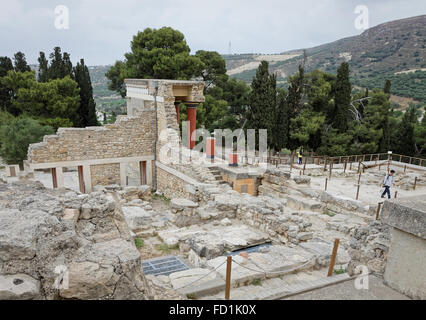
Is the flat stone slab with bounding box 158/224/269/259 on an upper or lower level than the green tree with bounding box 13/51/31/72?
lower

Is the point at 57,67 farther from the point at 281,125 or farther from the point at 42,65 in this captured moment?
the point at 281,125

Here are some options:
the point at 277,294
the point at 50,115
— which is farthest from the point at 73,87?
the point at 277,294

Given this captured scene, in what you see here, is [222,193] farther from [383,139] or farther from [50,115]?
[383,139]

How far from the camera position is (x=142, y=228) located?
8344mm

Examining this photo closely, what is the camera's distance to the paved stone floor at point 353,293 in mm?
3580

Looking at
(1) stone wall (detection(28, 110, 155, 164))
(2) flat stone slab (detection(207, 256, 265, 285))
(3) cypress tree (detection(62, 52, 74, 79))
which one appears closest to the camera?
(2) flat stone slab (detection(207, 256, 265, 285))

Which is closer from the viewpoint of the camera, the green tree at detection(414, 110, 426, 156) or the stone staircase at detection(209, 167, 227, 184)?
the stone staircase at detection(209, 167, 227, 184)

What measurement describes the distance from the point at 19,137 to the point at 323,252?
2115 cm

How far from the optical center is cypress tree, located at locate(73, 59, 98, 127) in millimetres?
27219

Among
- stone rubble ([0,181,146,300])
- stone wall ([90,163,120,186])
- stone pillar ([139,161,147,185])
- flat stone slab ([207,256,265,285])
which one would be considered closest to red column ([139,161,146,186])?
stone pillar ([139,161,147,185])

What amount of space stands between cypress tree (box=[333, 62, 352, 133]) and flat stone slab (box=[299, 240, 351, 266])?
78.7 ft

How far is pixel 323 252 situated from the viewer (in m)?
5.91

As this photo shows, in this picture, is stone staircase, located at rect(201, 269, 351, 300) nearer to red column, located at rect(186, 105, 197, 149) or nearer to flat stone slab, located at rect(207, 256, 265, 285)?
flat stone slab, located at rect(207, 256, 265, 285)
